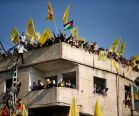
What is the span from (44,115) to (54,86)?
303 cm

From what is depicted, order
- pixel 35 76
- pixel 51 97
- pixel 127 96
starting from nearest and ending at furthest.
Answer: pixel 51 97 < pixel 35 76 < pixel 127 96

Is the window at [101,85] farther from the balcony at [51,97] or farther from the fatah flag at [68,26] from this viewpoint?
the fatah flag at [68,26]

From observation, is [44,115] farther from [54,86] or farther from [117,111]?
[117,111]

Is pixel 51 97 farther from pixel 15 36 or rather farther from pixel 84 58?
pixel 15 36

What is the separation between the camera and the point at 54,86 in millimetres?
32656

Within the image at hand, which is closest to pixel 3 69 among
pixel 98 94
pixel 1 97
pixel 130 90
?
pixel 1 97

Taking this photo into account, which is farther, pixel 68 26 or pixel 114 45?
pixel 114 45

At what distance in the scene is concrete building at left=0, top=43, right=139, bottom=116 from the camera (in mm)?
32844

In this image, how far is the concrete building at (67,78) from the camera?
32844 mm

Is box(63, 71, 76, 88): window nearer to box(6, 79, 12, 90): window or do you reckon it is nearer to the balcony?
the balcony

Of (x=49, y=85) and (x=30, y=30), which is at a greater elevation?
(x=30, y=30)

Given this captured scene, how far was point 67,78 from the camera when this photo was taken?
35.7 meters

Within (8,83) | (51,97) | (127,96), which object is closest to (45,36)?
A: (51,97)

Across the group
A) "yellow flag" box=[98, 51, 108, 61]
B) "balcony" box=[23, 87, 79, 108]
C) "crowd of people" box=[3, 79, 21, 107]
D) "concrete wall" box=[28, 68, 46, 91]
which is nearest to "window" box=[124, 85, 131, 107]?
"yellow flag" box=[98, 51, 108, 61]
